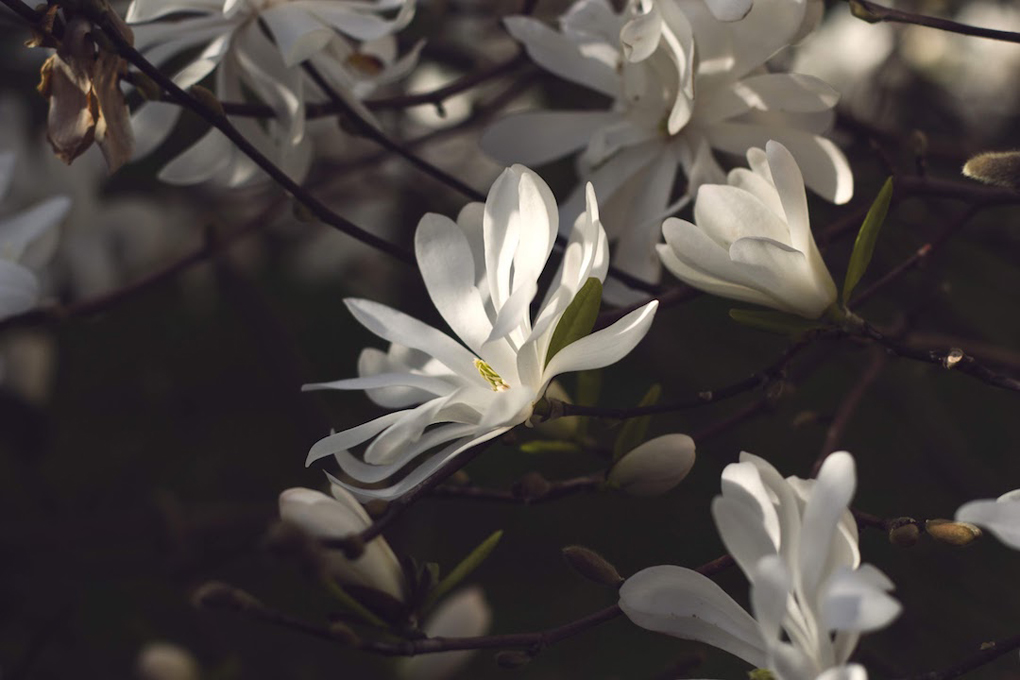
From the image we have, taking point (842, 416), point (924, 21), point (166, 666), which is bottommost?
point (166, 666)

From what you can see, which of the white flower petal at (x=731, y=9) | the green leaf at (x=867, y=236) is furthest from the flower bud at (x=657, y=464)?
the white flower petal at (x=731, y=9)

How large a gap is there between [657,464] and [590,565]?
0.07 meters

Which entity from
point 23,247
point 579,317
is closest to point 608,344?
point 579,317

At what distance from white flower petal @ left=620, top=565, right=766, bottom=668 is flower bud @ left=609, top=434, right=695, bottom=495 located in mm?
79

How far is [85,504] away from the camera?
55.3 inches

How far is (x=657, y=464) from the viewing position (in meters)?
0.57

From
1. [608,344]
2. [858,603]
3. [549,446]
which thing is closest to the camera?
[858,603]

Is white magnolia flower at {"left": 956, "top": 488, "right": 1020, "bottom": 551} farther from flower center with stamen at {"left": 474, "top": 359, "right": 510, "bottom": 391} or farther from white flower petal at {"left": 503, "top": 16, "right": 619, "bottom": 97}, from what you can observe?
white flower petal at {"left": 503, "top": 16, "right": 619, "bottom": 97}

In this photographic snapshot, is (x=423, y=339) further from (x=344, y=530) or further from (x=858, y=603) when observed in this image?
(x=858, y=603)

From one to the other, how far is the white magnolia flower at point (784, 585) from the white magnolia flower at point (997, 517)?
0.05 metres

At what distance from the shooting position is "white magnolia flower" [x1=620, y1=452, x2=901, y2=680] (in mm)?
420

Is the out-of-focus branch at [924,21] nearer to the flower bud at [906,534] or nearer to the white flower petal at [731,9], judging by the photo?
the white flower petal at [731,9]

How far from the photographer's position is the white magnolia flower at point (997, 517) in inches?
16.9

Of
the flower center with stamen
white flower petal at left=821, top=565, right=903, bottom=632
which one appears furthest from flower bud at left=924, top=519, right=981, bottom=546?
the flower center with stamen
